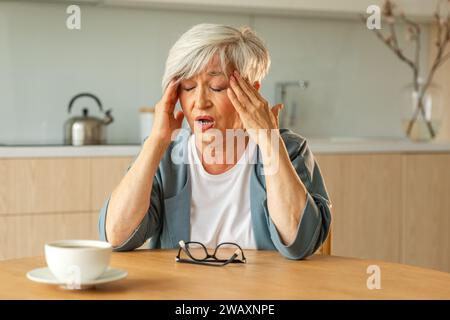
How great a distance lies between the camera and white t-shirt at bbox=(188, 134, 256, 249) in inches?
83.3

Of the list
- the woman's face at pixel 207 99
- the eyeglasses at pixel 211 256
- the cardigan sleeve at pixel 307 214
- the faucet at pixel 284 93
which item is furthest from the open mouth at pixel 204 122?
the faucet at pixel 284 93

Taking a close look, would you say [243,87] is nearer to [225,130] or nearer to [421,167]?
[225,130]

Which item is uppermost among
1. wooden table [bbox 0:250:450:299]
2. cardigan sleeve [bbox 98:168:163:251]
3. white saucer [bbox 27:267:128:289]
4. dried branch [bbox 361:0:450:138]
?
dried branch [bbox 361:0:450:138]

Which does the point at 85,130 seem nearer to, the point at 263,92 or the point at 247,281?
the point at 263,92

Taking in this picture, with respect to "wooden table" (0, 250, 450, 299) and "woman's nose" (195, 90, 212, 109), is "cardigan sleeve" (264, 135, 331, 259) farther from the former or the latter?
"woman's nose" (195, 90, 212, 109)

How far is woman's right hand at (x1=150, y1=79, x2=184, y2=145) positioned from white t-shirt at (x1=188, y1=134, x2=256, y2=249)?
0.12m

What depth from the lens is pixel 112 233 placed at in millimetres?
1979

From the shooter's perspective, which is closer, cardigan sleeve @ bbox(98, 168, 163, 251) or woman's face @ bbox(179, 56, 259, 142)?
cardigan sleeve @ bbox(98, 168, 163, 251)

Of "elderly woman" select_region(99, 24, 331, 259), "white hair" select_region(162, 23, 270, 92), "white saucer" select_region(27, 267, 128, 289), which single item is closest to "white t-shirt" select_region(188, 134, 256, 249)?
"elderly woman" select_region(99, 24, 331, 259)

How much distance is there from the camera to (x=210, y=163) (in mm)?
2184

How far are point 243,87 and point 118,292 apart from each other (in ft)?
2.59

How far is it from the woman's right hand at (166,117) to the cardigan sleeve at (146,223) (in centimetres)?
12

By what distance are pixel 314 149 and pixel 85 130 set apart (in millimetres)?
1143

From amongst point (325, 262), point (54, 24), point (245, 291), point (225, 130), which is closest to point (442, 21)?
point (54, 24)
